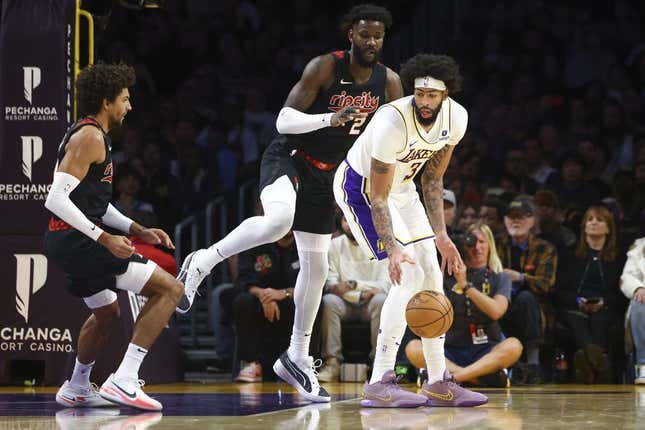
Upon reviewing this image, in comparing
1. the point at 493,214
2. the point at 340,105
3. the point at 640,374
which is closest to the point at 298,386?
the point at 340,105

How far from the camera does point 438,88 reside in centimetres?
593

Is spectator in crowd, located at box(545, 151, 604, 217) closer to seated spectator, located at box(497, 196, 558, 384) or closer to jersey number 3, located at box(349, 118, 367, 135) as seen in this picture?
seated spectator, located at box(497, 196, 558, 384)

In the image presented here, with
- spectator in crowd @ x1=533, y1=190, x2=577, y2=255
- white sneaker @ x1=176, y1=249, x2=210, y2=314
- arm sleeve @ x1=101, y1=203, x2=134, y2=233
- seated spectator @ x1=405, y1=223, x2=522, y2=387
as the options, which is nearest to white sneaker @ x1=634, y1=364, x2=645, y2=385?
seated spectator @ x1=405, y1=223, x2=522, y2=387

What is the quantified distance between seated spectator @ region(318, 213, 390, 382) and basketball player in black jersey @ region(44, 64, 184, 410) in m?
2.95

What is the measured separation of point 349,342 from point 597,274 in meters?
2.02

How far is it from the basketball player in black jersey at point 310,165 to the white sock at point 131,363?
0.47 meters

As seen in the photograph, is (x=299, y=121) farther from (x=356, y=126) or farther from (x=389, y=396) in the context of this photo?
(x=389, y=396)

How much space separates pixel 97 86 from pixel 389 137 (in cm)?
154

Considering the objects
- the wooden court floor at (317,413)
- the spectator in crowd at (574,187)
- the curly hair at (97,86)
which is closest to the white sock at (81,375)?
the wooden court floor at (317,413)

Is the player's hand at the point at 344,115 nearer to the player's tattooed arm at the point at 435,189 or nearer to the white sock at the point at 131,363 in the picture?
the player's tattooed arm at the point at 435,189

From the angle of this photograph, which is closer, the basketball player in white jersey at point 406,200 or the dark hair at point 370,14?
the basketball player in white jersey at point 406,200

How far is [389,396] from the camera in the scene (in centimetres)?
600

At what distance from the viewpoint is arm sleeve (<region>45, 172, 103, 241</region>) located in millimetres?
5668

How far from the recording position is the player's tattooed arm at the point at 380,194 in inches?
231
